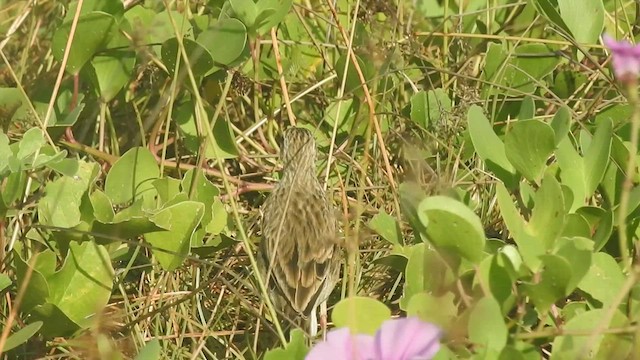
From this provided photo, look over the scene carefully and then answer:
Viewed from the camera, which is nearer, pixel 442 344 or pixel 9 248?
pixel 442 344

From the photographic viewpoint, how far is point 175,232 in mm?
3520

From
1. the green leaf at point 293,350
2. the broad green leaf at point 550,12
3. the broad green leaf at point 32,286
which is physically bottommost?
the broad green leaf at point 32,286

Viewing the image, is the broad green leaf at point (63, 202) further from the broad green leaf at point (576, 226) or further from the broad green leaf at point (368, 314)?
the broad green leaf at point (576, 226)

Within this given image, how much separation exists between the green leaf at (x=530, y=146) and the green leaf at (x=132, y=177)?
132cm

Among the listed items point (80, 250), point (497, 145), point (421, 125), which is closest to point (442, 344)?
point (497, 145)

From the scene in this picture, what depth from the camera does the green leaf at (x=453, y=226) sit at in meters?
2.48

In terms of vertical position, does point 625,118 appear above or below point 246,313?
above

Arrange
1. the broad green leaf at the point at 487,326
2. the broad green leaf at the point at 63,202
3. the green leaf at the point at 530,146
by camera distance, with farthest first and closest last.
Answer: the broad green leaf at the point at 63,202, the green leaf at the point at 530,146, the broad green leaf at the point at 487,326

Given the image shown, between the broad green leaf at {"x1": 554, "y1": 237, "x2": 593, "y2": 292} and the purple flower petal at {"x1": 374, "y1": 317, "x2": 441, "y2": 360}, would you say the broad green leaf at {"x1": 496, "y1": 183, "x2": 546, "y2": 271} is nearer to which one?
the broad green leaf at {"x1": 554, "y1": 237, "x2": 593, "y2": 292}

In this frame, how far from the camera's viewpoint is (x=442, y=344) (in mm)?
2553

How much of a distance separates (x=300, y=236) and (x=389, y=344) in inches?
74.1

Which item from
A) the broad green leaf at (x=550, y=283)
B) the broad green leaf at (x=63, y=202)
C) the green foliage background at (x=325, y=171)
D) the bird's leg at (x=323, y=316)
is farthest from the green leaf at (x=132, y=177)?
the broad green leaf at (x=550, y=283)

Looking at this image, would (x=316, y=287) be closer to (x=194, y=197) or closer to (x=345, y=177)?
(x=194, y=197)

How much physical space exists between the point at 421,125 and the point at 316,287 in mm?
797
